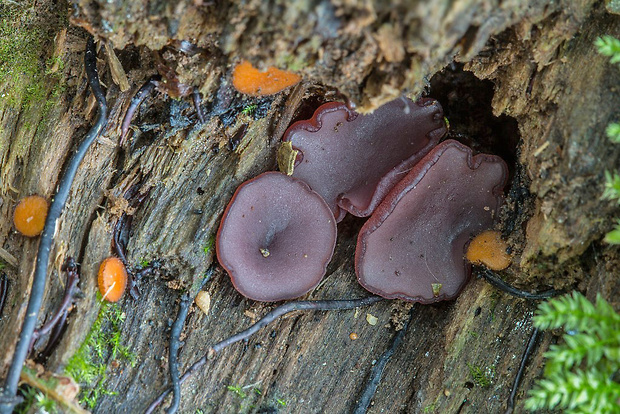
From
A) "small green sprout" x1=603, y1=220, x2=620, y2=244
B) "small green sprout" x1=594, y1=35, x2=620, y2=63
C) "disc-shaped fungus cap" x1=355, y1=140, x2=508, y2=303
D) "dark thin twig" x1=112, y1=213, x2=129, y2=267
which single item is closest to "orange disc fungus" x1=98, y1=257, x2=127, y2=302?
"dark thin twig" x1=112, y1=213, x2=129, y2=267

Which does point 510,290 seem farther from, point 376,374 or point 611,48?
point 611,48

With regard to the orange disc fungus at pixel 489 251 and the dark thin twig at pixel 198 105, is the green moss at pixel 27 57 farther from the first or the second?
the orange disc fungus at pixel 489 251

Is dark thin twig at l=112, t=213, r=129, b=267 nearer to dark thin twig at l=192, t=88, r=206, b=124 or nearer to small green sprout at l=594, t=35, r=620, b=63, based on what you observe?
dark thin twig at l=192, t=88, r=206, b=124

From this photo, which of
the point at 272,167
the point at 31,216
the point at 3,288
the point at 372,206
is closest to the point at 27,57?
the point at 31,216

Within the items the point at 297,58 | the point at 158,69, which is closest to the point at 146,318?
the point at 158,69

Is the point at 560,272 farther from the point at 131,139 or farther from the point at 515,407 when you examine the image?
the point at 131,139

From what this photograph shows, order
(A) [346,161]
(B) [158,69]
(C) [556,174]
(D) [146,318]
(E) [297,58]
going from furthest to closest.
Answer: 1. (A) [346,161]
2. (D) [146,318]
3. (B) [158,69]
4. (C) [556,174]
5. (E) [297,58]

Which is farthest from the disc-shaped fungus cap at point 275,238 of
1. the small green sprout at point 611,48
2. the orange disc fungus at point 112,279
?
the small green sprout at point 611,48
